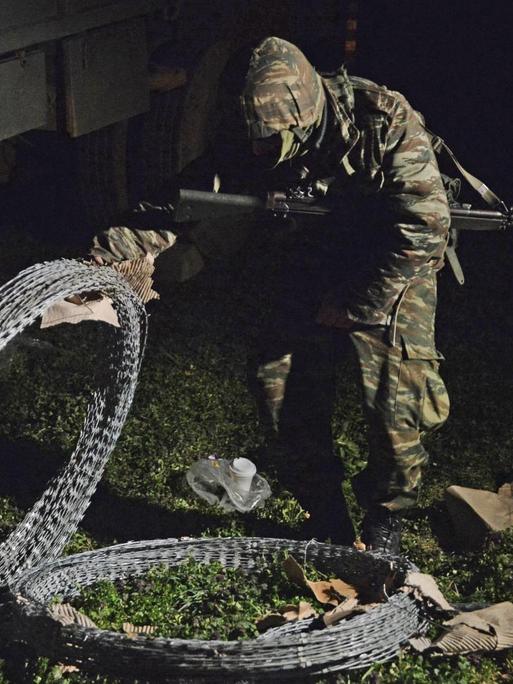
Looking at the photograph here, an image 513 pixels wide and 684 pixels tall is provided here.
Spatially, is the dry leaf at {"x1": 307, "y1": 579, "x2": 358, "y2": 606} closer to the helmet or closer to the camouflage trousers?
the camouflage trousers

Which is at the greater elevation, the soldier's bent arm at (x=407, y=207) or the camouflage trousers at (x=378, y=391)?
the soldier's bent arm at (x=407, y=207)

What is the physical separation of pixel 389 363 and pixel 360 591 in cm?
98

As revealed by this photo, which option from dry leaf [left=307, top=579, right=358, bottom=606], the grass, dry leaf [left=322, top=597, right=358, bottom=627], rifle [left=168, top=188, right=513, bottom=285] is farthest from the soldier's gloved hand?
dry leaf [left=322, top=597, right=358, bottom=627]

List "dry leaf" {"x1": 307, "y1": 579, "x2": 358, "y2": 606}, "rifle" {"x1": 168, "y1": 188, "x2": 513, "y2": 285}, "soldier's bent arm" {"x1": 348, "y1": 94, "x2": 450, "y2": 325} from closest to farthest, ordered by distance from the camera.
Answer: "soldier's bent arm" {"x1": 348, "y1": 94, "x2": 450, "y2": 325}, "dry leaf" {"x1": 307, "y1": 579, "x2": 358, "y2": 606}, "rifle" {"x1": 168, "y1": 188, "x2": 513, "y2": 285}

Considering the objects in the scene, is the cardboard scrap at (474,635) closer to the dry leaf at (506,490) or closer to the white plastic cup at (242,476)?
the dry leaf at (506,490)

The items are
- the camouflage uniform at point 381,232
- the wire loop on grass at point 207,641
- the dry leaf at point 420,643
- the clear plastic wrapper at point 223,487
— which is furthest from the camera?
the clear plastic wrapper at point 223,487

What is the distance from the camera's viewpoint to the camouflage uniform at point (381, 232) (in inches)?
208

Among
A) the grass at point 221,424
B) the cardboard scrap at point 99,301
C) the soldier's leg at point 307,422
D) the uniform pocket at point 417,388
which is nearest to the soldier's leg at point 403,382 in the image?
the uniform pocket at point 417,388

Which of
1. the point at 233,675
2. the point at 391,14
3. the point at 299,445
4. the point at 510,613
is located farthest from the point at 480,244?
the point at 233,675

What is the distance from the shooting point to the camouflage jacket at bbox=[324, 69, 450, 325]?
5.38 metres

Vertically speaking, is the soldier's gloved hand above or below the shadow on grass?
above

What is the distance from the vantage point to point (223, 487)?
6473mm

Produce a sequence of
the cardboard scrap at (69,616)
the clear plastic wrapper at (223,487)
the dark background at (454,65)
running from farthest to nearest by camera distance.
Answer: the dark background at (454,65), the clear plastic wrapper at (223,487), the cardboard scrap at (69,616)

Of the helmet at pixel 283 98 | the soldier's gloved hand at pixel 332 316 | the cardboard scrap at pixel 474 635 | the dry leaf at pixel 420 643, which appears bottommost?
the cardboard scrap at pixel 474 635
